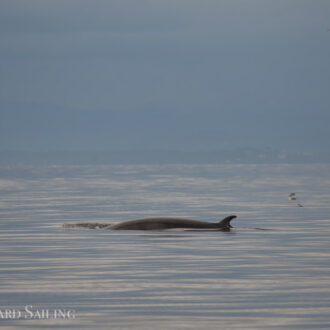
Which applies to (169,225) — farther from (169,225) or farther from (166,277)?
(166,277)

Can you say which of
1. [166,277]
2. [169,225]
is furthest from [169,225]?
[166,277]

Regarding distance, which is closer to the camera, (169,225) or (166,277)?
(166,277)

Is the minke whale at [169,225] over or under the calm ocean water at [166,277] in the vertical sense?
over

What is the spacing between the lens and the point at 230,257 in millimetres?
23797

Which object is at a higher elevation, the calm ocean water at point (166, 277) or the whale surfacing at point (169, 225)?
the whale surfacing at point (169, 225)

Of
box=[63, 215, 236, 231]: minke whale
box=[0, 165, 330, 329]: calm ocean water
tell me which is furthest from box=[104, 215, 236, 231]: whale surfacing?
box=[0, 165, 330, 329]: calm ocean water

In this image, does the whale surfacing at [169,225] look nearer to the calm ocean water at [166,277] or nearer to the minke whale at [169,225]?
the minke whale at [169,225]

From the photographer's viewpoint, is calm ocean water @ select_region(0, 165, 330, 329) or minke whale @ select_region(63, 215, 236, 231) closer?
calm ocean water @ select_region(0, 165, 330, 329)

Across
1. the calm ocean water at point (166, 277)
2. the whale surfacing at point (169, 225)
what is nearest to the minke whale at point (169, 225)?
the whale surfacing at point (169, 225)

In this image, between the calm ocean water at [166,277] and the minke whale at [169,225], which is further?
the minke whale at [169,225]

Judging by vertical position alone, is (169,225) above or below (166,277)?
above

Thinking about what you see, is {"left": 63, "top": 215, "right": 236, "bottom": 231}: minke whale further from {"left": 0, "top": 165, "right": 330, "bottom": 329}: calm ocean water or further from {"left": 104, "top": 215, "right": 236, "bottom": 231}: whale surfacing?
{"left": 0, "top": 165, "right": 330, "bottom": 329}: calm ocean water

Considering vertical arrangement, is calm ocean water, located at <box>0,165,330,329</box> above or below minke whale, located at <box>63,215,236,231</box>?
below

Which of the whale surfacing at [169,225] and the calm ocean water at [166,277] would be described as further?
the whale surfacing at [169,225]
